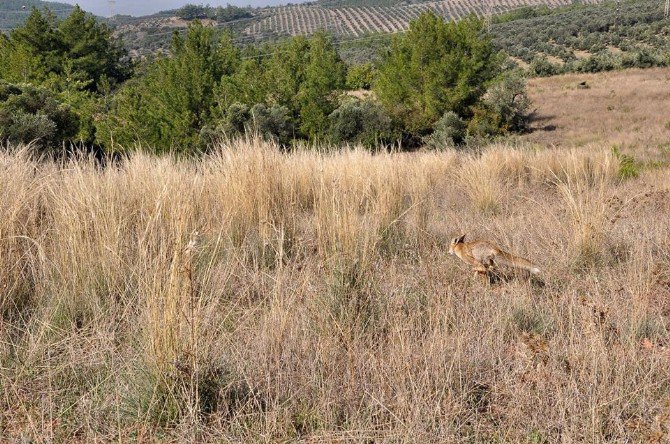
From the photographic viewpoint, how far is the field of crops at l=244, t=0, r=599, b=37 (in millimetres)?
82688

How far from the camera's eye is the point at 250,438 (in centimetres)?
156

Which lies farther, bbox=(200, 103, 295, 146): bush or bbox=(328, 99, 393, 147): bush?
bbox=(328, 99, 393, 147): bush

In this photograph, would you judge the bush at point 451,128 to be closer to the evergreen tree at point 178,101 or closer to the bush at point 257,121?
the bush at point 257,121

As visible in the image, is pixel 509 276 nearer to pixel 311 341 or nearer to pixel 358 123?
pixel 311 341

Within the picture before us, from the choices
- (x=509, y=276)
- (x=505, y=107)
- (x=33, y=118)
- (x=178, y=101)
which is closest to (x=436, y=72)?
(x=505, y=107)

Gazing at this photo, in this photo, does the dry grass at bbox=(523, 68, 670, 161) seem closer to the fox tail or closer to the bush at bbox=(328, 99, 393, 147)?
the bush at bbox=(328, 99, 393, 147)

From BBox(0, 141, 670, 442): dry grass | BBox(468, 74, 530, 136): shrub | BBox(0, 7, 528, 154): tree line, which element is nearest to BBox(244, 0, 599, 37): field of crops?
BBox(0, 7, 528, 154): tree line

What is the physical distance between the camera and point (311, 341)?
2104 mm

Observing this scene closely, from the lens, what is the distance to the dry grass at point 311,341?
1.63 m

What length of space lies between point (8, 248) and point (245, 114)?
14.9 metres

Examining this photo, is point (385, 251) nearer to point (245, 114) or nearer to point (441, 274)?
point (441, 274)

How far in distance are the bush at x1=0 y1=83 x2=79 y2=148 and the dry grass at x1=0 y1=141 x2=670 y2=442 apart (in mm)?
5505

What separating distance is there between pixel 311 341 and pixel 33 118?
911 centimetres

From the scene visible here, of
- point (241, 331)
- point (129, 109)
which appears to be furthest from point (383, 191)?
point (129, 109)
